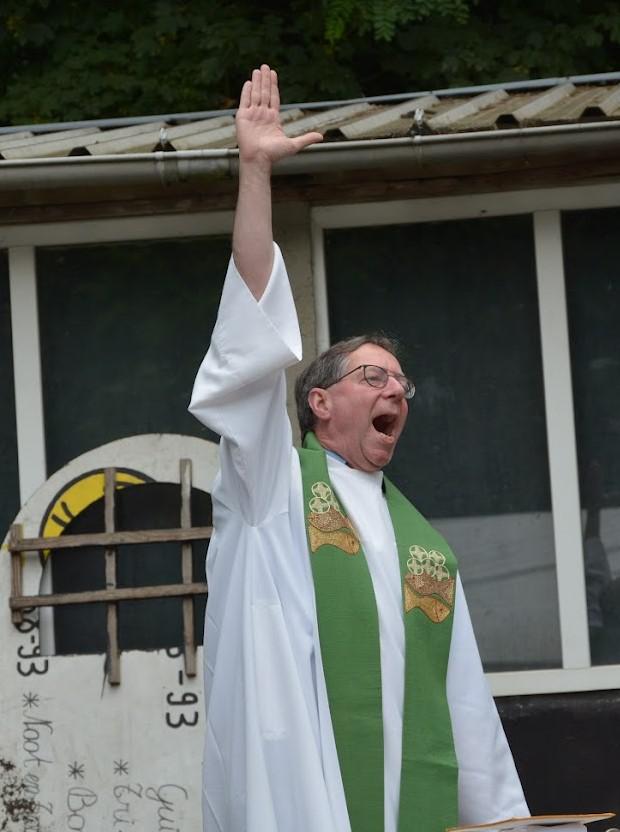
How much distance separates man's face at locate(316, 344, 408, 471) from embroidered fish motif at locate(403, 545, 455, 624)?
24 centimetres

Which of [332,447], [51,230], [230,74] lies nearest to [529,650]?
[332,447]

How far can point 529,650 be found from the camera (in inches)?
209

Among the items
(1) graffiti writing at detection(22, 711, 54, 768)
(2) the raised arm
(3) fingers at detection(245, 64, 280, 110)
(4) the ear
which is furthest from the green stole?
(1) graffiti writing at detection(22, 711, 54, 768)

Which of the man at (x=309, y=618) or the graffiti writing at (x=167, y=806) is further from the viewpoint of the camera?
the graffiti writing at (x=167, y=806)

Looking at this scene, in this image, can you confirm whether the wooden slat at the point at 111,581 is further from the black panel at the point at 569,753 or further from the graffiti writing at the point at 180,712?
the black panel at the point at 569,753

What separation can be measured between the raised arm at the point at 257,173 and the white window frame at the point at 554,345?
75.1 inches

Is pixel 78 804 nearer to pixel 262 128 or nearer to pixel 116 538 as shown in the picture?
pixel 116 538

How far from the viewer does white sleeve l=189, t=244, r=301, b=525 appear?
340 cm

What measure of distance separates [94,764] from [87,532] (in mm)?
774

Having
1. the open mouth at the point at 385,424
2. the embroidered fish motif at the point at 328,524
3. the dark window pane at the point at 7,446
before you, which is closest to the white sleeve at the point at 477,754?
the embroidered fish motif at the point at 328,524

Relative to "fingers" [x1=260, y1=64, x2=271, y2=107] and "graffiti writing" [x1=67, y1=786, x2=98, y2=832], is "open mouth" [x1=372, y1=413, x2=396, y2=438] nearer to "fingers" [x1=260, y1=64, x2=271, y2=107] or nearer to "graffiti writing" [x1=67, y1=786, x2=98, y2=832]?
"fingers" [x1=260, y1=64, x2=271, y2=107]

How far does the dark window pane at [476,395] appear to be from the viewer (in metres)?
5.31

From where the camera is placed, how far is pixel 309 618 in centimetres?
348

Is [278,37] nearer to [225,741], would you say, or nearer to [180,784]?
[180,784]
